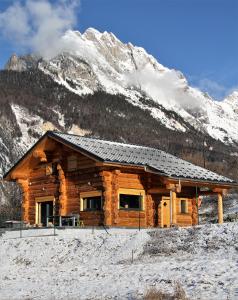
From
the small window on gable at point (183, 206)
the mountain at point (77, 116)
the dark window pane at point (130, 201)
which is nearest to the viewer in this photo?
the dark window pane at point (130, 201)

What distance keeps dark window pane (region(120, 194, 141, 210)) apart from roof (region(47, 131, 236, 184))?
186cm

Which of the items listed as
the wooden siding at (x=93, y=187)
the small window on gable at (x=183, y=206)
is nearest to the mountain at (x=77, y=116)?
the wooden siding at (x=93, y=187)

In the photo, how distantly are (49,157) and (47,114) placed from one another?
349 ft

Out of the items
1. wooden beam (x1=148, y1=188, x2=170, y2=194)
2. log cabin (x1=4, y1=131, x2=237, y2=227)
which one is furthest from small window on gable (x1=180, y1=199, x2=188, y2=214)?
wooden beam (x1=148, y1=188, x2=170, y2=194)

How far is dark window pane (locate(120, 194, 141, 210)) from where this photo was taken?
29.1m

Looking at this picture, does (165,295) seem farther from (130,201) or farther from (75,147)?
(75,147)

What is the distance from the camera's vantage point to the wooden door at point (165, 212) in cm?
3015

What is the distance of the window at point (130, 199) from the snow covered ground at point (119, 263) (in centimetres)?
402

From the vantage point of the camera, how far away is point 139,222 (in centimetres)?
2862

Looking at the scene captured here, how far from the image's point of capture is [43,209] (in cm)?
3278

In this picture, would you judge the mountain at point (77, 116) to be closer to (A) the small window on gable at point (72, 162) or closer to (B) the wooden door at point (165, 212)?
(A) the small window on gable at point (72, 162)

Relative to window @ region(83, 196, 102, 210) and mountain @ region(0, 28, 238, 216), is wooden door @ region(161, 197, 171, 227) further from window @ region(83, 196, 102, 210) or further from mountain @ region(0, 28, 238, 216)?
mountain @ region(0, 28, 238, 216)

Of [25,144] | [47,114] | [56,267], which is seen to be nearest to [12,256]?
[56,267]

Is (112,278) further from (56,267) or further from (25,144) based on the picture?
(25,144)
